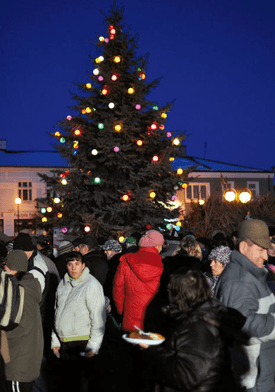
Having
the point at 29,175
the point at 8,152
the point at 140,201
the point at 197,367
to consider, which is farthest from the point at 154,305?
the point at 8,152

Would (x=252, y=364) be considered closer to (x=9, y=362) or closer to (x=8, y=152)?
(x=9, y=362)

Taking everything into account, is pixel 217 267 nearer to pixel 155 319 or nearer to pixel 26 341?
pixel 155 319

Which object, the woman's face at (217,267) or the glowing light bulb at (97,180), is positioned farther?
the glowing light bulb at (97,180)

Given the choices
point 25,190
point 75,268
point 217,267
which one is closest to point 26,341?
point 75,268

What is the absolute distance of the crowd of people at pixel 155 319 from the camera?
294 centimetres

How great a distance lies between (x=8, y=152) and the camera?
41906mm

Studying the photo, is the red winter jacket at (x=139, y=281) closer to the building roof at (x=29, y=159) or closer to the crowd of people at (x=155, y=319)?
the crowd of people at (x=155, y=319)

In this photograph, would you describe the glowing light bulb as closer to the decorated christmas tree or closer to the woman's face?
the decorated christmas tree

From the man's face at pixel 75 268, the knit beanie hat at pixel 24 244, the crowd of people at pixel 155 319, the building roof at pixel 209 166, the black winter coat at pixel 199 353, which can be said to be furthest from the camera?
the building roof at pixel 209 166

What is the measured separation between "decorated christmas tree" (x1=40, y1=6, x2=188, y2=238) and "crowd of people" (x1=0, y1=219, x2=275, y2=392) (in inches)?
Result: 331

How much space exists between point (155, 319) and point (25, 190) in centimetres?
3403

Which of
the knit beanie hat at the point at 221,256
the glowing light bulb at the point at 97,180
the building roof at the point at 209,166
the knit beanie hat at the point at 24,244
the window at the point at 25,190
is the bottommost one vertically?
the knit beanie hat at the point at 221,256

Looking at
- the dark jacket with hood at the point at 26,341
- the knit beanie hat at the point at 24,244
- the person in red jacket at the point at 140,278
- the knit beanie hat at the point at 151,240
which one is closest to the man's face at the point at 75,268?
the person in red jacket at the point at 140,278

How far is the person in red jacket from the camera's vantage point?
5.64 meters
